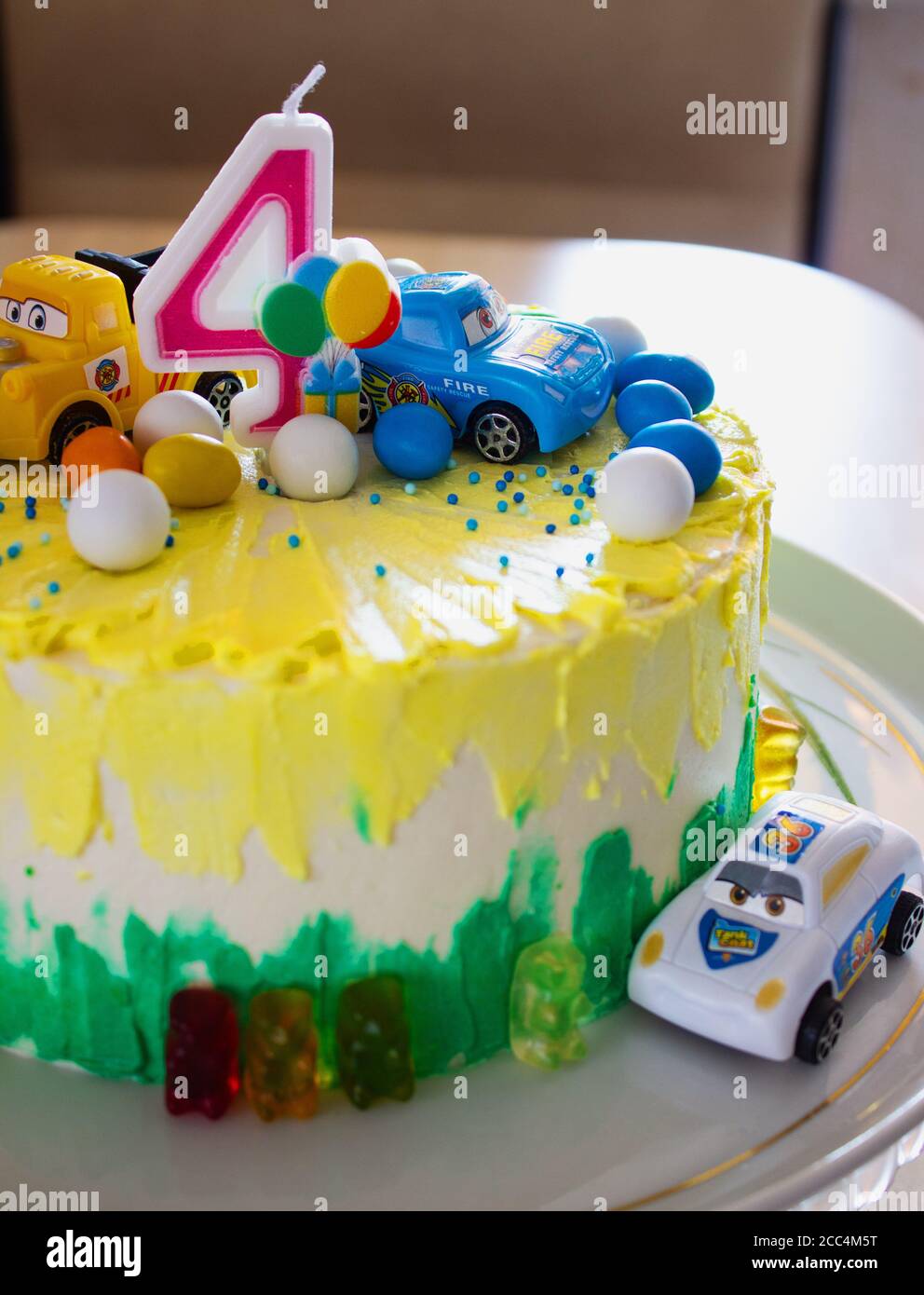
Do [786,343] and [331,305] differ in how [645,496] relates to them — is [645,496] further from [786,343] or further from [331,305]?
[786,343]

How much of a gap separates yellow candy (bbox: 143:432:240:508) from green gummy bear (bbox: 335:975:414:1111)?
0.83 metres

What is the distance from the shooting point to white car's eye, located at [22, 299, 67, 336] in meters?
2.54

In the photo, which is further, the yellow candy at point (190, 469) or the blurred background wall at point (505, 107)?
the blurred background wall at point (505, 107)

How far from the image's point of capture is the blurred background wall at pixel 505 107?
622 centimetres

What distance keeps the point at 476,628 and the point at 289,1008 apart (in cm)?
62

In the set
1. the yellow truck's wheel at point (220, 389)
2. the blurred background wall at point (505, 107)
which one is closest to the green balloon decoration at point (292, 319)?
the yellow truck's wheel at point (220, 389)

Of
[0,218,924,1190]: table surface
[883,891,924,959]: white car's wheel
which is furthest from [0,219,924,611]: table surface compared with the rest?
[883,891,924,959]: white car's wheel

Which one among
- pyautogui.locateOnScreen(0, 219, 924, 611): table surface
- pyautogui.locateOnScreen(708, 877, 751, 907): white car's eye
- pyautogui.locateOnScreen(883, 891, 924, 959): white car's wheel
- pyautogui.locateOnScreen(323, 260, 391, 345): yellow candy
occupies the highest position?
pyautogui.locateOnScreen(323, 260, 391, 345): yellow candy

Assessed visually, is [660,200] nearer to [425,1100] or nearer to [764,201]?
[764,201]

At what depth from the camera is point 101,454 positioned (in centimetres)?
237

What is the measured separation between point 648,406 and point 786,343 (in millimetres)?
2335

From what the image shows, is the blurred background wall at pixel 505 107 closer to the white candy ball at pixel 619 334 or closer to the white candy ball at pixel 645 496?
the white candy ball at pixel 619 334

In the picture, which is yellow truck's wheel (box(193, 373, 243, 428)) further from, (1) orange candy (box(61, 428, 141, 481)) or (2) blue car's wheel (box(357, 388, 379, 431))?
(1) orange candy (box(61, 428, 141, 481))
